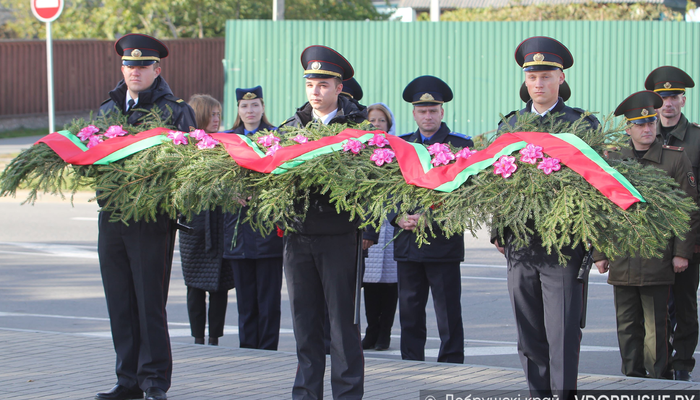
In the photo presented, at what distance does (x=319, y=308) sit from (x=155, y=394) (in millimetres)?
1098

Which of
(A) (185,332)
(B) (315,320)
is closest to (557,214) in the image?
(B) (315,320)

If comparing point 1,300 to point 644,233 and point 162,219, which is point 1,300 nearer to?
point 162,219

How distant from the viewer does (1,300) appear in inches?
327

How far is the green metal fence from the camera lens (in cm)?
1598

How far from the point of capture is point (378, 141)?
14.4ft

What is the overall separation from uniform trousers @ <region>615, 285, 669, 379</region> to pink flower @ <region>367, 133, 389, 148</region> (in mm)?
2372

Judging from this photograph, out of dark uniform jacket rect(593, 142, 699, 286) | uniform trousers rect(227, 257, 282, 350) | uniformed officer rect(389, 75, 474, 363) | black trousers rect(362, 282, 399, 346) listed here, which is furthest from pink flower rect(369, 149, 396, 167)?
black trousers rect(362, 282, 399, 346)

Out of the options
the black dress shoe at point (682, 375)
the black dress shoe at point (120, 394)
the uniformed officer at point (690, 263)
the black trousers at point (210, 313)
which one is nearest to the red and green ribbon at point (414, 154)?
the black dress shoe at point (120, 394)

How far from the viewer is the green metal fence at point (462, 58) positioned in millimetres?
15984

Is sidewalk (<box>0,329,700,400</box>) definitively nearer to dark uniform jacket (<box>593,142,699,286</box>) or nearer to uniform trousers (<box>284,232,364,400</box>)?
uniform trousers (<box>284,232,364,400</box>)

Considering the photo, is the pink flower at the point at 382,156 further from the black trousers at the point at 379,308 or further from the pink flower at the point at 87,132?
the black trousers at the point at 379,308

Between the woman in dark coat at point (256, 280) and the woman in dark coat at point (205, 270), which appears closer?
the woman in dark coat at point (256, 280)

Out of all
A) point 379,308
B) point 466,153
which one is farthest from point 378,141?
A: point 379,308

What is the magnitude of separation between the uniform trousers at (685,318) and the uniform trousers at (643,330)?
0.24 m
